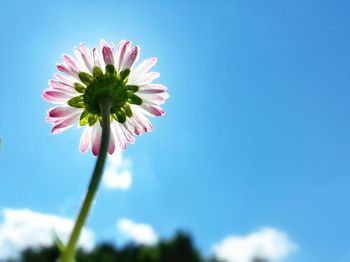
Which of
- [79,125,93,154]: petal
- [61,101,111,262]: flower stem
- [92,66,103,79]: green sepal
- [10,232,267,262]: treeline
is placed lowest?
[61,101,111,262]: flower stem

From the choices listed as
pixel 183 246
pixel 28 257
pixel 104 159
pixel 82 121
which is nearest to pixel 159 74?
pixel 82 121

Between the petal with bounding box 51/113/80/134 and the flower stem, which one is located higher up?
the petal with bounding box 51/113/80/134

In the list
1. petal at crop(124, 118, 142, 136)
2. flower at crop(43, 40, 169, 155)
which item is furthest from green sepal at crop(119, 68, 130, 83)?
petal at crop(124, 118, 142, 136)

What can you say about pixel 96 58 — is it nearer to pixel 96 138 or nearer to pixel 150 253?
pixel 96 138

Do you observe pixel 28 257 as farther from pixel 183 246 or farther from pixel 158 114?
pixel 158 114

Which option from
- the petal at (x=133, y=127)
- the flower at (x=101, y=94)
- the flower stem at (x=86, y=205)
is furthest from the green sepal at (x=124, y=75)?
the flower stem at (x=86, y=205)

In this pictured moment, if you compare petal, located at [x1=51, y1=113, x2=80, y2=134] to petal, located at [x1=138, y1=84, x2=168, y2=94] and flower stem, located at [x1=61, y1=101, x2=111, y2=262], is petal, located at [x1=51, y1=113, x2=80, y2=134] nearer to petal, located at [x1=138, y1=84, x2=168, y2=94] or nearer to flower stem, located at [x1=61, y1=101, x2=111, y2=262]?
petal, located at [x1=138, y1=84, x2=168, y2=94]

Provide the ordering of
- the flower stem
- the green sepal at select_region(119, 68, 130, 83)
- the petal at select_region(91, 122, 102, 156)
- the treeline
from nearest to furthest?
the flower stem < the petal at select_region(91, 122, 102, 156) < the green sepal at select_region(119, 68, 130, 83) < the treeline
